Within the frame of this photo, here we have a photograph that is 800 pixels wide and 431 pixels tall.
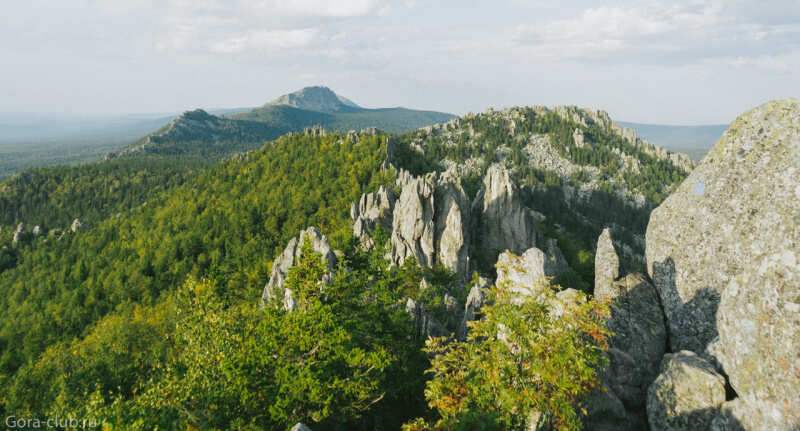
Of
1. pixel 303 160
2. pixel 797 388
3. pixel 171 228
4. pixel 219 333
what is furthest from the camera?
pixel 303 160

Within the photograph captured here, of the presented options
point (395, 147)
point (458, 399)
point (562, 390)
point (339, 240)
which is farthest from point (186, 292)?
point (395, 147)

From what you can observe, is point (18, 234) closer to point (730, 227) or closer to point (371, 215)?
point (371, 215)

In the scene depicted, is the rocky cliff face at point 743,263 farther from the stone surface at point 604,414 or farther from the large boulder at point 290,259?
the large boulder at point 290,259

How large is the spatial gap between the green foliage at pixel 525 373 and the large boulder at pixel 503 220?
5991 cm

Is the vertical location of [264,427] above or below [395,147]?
below

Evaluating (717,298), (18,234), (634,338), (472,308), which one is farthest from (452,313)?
(18,234)

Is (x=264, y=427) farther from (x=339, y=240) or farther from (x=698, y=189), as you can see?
(x=339, y=240)

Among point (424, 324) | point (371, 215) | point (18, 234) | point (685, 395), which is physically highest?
point (685, 395)

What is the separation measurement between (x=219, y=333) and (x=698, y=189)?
2815 centimetres

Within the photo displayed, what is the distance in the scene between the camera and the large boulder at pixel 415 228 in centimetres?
6638

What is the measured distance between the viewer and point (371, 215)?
7619 cm

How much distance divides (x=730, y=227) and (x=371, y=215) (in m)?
62.3

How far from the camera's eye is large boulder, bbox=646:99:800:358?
13.6 meters

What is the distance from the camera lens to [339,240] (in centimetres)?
7269
